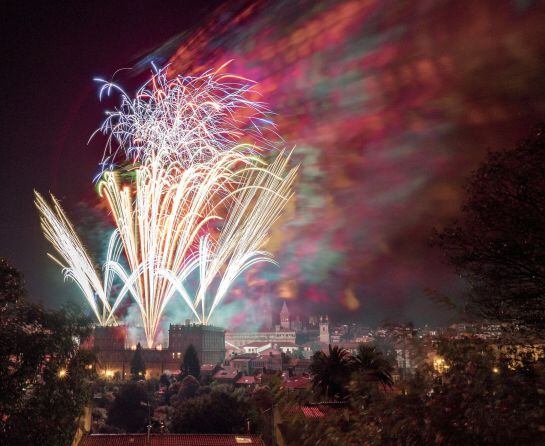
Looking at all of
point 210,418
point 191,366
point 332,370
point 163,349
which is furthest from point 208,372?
point 332,370

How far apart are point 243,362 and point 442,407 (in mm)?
109184

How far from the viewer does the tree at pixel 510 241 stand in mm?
8453

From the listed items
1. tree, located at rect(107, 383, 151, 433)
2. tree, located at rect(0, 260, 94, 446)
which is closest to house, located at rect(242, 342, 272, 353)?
tree, located at rect(107, 383, 151, 433)

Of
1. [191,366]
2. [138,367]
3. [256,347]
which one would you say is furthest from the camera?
[256,347]

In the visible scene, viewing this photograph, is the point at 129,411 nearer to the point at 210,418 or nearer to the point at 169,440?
the point at 210,418

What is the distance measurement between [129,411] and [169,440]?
22022 millimetres

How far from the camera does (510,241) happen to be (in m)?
A: 8.70

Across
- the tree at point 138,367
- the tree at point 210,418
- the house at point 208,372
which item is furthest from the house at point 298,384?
the tree at point 138,367

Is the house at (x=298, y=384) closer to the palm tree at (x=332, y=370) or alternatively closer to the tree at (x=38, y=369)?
the palm tree at (x=332, y=370)

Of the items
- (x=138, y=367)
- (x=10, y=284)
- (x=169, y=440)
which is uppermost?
(x=10, y=284)

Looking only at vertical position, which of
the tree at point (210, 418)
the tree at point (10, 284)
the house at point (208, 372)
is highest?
the tree at point (10, 284)

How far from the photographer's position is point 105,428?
33562 millimetres

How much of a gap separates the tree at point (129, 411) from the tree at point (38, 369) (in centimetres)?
2789

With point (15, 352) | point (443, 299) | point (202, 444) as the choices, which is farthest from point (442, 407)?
point (202, 444)
